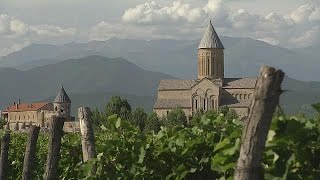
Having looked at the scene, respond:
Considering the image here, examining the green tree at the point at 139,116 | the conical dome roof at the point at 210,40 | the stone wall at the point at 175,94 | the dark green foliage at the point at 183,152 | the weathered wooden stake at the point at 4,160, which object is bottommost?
the green tree at the point at 139,116

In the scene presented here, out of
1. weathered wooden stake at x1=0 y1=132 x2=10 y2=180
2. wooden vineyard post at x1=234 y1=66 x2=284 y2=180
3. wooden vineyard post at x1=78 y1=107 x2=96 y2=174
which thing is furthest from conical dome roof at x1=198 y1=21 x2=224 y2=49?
wooden vineyard post at x1=234 y1=66 x2=284 y2=180

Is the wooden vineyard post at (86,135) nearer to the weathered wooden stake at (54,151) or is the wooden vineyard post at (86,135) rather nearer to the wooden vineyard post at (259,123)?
the weathered wooden stake at (54,151)

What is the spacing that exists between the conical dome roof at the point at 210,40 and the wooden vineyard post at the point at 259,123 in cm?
10241

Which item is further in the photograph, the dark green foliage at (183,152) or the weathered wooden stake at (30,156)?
the weathered wooden stake at (30,156)

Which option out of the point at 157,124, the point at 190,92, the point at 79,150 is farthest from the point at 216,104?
the point at 79,150

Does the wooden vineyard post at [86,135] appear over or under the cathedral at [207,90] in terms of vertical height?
under

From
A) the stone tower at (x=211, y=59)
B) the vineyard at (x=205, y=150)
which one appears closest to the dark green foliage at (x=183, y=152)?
the vineyard at (x=205, y=150)

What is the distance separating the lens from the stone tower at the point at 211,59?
104 metres

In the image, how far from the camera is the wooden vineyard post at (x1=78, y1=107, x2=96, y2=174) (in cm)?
648

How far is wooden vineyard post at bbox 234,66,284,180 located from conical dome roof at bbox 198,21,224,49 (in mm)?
102411

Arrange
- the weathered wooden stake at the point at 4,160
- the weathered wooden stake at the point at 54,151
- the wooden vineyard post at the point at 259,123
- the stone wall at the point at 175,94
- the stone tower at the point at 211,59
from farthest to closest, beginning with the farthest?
the stone tower at the point at 211,59
the stone wall at the point at 175,94
the weathered wooden stake at the point at 4,160
the weathered wooden stake at the point at 54,151
the wooden vineyard post at the point at 259,123

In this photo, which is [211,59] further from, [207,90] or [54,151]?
[54,151]

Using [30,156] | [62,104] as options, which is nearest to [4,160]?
[30,156]

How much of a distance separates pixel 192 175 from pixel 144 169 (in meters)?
0.37
